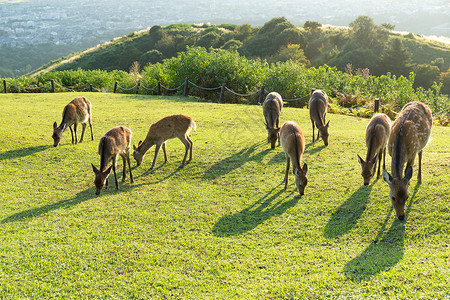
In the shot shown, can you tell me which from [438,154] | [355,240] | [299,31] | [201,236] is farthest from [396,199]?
[299,31]

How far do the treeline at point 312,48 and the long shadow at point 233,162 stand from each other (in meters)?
32.6

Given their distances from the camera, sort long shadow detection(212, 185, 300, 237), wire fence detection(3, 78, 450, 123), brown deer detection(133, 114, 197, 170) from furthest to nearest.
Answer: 1. wire fence detection(3, 78, 450, 123)
2. brown deer detection(133, 114, 197, 170)
3. long shadow detection(212, 185, 300, 237)

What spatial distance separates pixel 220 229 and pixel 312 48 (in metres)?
50.4

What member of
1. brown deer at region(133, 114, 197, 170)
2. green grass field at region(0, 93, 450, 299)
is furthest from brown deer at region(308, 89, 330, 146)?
brown deer at region(133, 114, 197, 170)

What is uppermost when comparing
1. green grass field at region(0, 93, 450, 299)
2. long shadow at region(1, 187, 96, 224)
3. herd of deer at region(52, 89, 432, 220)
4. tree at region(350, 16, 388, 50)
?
tree at region(350, 16, 388, 50)

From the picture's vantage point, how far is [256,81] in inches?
880

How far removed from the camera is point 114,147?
870 cm

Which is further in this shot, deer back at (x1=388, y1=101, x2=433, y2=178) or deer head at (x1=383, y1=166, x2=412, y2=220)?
deer back at (x1=388, y1=101, x2=433, y2=178)

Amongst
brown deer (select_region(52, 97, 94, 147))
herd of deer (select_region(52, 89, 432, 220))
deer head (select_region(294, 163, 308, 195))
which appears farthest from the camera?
brown deer (select_region(52, 97, 94, 147))

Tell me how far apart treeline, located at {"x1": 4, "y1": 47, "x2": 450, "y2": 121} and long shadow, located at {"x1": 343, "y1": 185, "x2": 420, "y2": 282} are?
526 inches

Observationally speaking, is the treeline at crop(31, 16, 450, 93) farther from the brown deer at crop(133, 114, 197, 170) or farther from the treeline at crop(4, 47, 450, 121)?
the brown deer at crop(133, 114, 197, 170)

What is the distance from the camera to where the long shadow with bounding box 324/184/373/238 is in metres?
6.48

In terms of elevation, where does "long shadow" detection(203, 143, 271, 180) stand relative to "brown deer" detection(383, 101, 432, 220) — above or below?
below

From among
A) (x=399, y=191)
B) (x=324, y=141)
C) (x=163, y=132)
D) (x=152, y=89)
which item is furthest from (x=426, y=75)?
(x=399, y=191)
